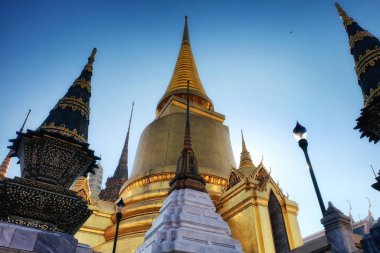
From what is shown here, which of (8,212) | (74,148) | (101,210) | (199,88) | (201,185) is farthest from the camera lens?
(199,88)

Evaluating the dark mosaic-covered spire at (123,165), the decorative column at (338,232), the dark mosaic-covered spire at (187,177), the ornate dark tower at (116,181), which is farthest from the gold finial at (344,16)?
the dark mosaic-covered spire at (123,165)

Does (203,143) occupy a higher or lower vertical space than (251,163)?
higher

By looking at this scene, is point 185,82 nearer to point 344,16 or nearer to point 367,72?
point 344,16

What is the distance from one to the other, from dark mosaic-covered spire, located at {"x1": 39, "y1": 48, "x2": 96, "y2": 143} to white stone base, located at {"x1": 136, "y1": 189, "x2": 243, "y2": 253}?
283 cm

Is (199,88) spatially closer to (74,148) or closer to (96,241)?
(96,241)

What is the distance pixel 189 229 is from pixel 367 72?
523 centimetres

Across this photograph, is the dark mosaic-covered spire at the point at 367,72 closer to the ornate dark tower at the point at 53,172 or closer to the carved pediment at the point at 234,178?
the ornate dark tower at the point at 53,172

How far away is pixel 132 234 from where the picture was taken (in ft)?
40.1

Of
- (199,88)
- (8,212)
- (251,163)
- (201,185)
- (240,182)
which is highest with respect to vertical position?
(199,88)

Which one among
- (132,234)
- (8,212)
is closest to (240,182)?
(132,234)

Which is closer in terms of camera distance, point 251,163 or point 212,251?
point 212,251

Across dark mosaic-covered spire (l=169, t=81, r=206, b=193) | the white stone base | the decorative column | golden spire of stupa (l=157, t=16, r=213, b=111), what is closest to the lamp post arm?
the decorative column

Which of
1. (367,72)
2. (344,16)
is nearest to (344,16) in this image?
(344,16)

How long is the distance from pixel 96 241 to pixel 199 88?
12919 mm
